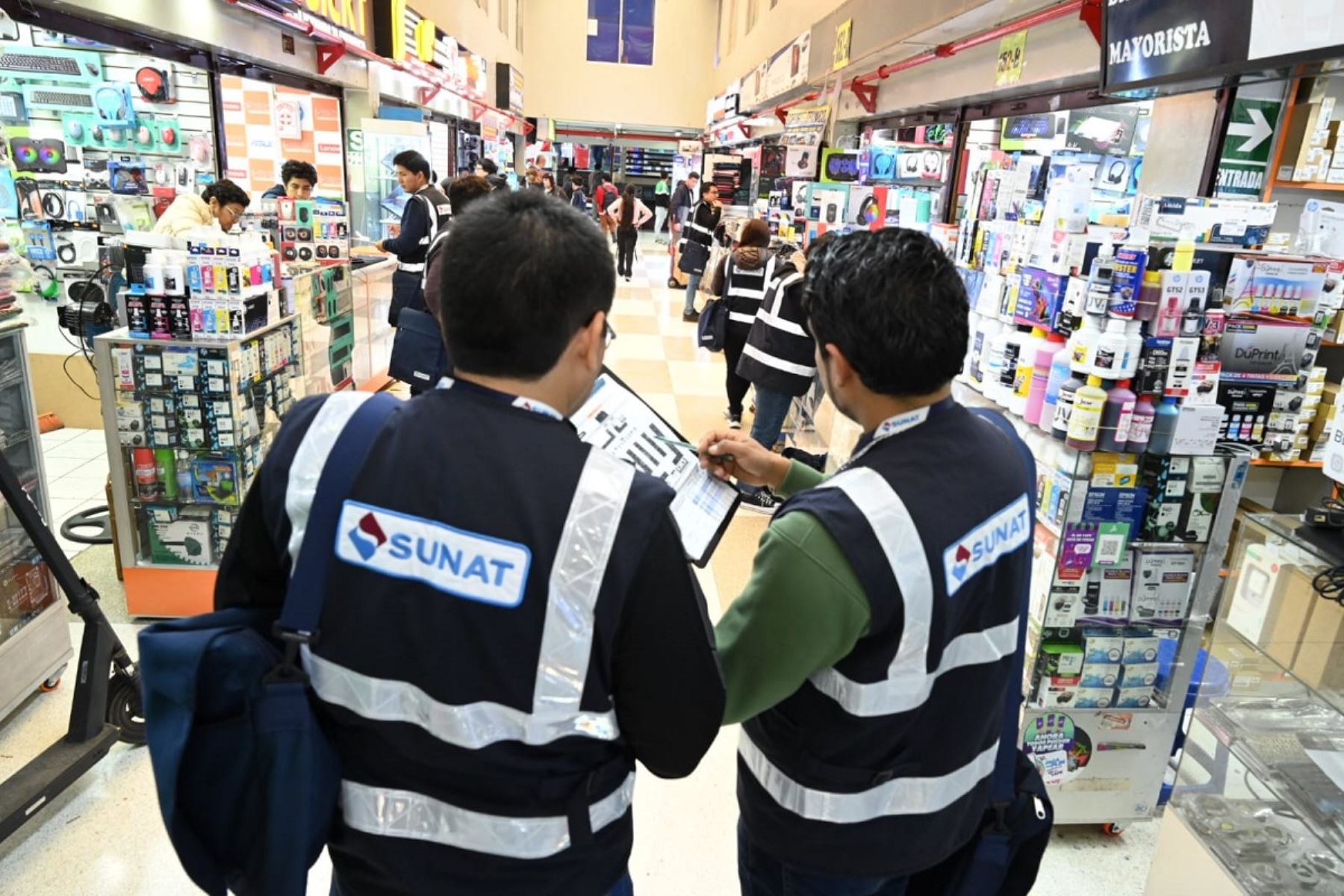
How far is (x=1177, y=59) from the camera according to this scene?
10.5 feet

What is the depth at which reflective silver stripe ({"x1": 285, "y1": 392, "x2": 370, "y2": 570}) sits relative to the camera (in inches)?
41.6

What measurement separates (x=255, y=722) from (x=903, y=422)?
95cm

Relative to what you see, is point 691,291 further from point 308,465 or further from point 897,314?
point 308,465

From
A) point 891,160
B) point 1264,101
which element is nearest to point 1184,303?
point 1264,101

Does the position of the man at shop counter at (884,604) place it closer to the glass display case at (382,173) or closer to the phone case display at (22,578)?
the phone case display at (22,578)

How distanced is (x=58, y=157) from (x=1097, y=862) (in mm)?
8166

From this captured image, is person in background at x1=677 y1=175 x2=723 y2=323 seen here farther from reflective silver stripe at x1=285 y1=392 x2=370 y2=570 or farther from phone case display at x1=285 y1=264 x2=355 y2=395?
reflective silver stripe at x1=285 y1=392 x2=370 y2=570

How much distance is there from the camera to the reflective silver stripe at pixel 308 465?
3.46 ft

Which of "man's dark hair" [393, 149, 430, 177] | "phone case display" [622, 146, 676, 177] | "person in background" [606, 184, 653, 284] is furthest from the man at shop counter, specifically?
"phone case display" [622, 146, 676, 177]

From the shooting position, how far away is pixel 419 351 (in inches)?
183

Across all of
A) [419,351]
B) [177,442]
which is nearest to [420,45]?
[419,351]

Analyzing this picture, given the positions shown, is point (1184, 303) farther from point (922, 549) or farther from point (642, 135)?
point (642, 135)

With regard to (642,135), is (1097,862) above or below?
below

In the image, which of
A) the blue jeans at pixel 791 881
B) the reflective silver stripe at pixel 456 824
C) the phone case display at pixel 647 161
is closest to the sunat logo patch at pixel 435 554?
the reflective silver stripe at pixel 456 824
